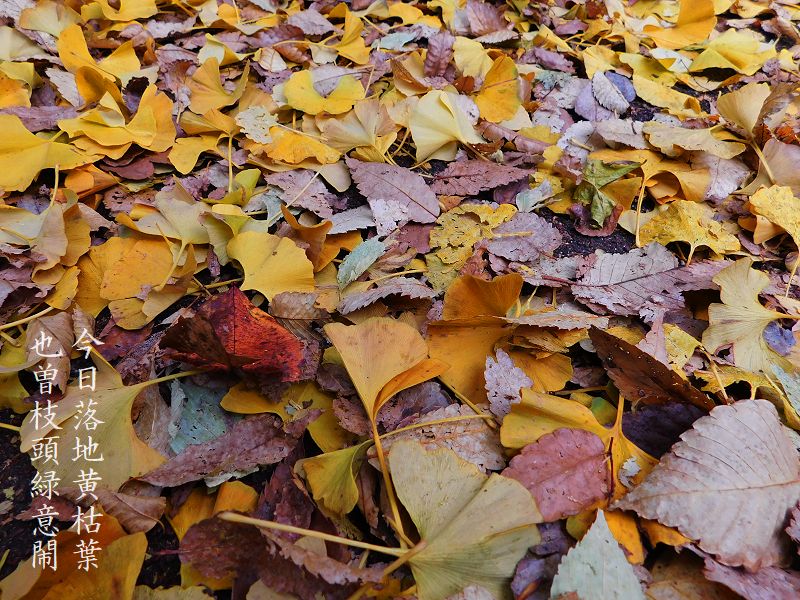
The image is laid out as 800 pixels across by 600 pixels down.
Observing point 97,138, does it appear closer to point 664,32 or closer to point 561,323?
point 561,323

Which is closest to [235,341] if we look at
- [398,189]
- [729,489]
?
[398,189]

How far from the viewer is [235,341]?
55 centimetres

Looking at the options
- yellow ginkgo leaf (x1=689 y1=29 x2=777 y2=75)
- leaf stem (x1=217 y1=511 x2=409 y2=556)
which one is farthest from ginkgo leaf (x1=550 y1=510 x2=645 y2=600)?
yellow ginkgo leaf (x1=689 y1=29 x2=777 y2=75)

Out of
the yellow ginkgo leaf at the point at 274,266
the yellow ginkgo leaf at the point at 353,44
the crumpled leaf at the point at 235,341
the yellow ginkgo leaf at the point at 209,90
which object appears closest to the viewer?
the crumpled leaf at the point at 235,341

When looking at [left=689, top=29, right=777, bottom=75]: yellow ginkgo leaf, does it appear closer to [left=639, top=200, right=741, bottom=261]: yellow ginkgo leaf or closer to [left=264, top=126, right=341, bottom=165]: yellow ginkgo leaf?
[left=639, top=200, right=741, bottom=261]: yellow ginkgo leaf

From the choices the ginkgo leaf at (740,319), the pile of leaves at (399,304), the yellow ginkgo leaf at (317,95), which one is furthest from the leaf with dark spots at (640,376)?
the yellow ginkgo leaf at (317,95)

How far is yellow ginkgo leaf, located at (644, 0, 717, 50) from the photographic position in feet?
3.58

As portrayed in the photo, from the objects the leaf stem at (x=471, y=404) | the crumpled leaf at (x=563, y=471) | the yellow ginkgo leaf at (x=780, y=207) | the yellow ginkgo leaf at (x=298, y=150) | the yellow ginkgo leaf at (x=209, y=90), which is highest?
the yellow ginkgo leaf at (x=209, y=90)

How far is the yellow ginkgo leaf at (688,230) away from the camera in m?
0.75

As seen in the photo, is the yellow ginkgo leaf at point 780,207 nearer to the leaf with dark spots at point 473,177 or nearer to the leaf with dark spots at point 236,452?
the leaf with dark spots at point 473,177

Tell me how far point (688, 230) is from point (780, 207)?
0.13 metres

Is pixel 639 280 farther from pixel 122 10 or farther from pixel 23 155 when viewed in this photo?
pixel 122 10

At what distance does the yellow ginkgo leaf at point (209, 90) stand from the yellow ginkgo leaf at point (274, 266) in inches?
13.4

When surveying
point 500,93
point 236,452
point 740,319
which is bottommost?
point 236,452
